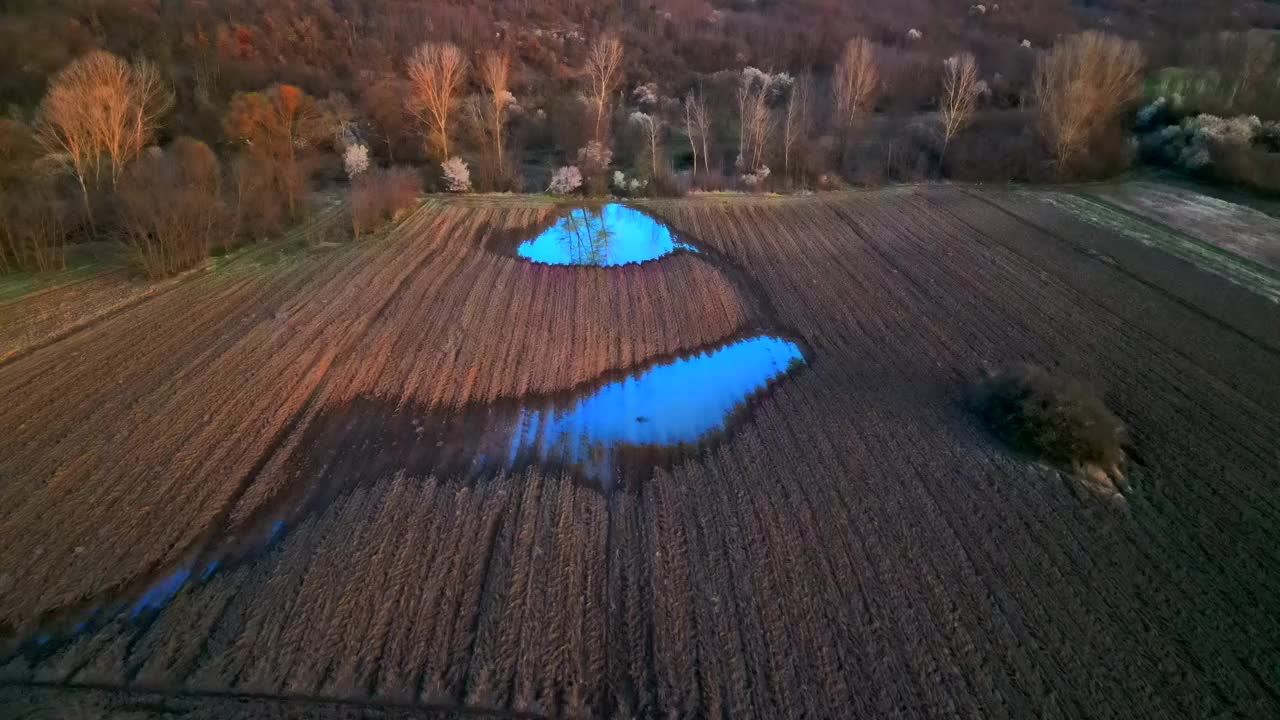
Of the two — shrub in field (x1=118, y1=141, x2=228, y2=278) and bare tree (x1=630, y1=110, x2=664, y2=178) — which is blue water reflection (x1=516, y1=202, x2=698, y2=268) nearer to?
bare tree (x1=630, y1=110, x2=664, y2=178)

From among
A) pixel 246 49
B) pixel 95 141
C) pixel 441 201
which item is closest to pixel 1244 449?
pixel 441 201

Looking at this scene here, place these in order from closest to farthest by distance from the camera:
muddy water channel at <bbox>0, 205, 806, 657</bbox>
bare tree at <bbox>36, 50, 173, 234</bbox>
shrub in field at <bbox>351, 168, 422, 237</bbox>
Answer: muddy water channel at <bbox>0, 205, 806, 657</bbox> → bare tree at <bbox>36, 50, 173, 234</bbox> → shrub in field at <bbox>351, 168, 422, 237</bbox>

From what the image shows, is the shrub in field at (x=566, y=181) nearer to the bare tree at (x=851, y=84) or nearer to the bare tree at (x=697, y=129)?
the bare tree at (x=697, y=129)

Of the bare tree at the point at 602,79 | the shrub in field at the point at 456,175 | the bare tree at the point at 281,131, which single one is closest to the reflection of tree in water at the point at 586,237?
the shrub in field at the point at 456,175

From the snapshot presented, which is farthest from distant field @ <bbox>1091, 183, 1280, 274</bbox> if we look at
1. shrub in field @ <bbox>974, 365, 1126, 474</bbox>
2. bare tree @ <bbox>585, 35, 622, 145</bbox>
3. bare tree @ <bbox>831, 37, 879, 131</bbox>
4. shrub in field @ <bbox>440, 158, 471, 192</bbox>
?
shrub in field @ <bbox>440, 158, 471, 192</bbox>

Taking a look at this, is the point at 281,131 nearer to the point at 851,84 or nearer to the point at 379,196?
the point at 379,196
